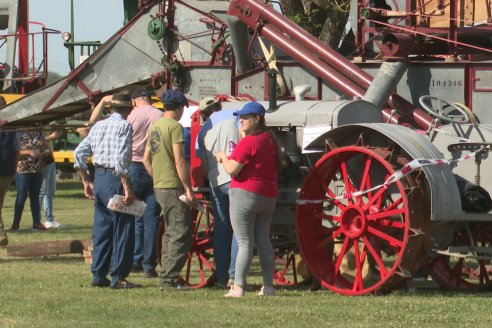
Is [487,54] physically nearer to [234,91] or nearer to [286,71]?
[286,71]

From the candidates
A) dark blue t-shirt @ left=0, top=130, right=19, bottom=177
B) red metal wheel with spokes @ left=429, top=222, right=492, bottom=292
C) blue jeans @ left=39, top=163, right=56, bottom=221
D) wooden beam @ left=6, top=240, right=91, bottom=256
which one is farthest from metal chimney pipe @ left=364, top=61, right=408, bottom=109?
blue jeans @ left=39, top=163, right=56, bottom=221

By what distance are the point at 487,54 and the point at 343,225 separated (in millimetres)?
3406

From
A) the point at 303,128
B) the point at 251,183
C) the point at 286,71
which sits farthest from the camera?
the point at 286,71

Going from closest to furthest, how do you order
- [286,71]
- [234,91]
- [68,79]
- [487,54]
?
1. [487,54]
2. [286,71]
3. [234,91]
4. [68,79]

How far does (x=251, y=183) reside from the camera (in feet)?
35.2

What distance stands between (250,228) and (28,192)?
8.85 m

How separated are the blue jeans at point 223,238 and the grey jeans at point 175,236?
0.25 m

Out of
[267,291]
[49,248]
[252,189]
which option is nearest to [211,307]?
[267,291]

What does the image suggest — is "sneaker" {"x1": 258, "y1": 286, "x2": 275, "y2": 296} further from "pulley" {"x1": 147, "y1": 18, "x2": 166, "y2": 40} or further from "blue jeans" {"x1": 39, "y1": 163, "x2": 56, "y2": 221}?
"blue jeans" {"x1": 39, "y1": 163, "x2": 56, "y2": 221}

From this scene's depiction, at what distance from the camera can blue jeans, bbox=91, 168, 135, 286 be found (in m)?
11.4

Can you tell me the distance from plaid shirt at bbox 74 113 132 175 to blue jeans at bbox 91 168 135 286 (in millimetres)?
104

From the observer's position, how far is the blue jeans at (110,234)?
11438mm

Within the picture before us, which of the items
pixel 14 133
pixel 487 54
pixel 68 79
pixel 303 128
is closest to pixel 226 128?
pixel 303 128

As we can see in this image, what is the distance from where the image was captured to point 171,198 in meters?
11.4
